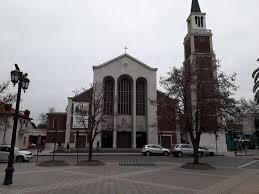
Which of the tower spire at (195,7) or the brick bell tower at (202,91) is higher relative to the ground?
the tower spire at (195,7)

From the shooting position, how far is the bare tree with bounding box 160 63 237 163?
71.8 ft

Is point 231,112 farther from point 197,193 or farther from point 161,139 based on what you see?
point 161,139

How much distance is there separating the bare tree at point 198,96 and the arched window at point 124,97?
1224 inches

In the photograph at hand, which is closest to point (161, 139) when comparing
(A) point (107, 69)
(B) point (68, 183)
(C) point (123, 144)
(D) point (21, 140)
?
(C) point (123, 144)

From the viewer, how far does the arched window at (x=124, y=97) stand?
180 ft

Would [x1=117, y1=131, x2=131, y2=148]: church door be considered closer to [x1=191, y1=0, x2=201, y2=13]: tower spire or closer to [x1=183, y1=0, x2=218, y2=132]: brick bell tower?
[x1=183, y1=0, x2=218, y2=132]: brick bell tower

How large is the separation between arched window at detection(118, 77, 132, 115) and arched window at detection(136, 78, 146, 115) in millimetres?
1698

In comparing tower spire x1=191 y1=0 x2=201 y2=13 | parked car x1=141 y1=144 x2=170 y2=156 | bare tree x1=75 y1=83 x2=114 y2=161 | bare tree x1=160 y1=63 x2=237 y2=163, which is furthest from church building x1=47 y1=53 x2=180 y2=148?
bare tree x1=160 y1=63 x2=237 y2=163

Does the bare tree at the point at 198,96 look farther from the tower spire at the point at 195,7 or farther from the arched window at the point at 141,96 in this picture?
the tower spire at the point at 195,7

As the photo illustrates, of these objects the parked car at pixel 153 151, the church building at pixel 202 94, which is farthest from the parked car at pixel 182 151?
the church building at pixel 202 94

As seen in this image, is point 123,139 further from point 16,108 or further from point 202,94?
point 16,108

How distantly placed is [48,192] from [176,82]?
16072 mm

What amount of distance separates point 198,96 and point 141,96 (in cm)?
3398

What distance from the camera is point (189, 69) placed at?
2358 cm
